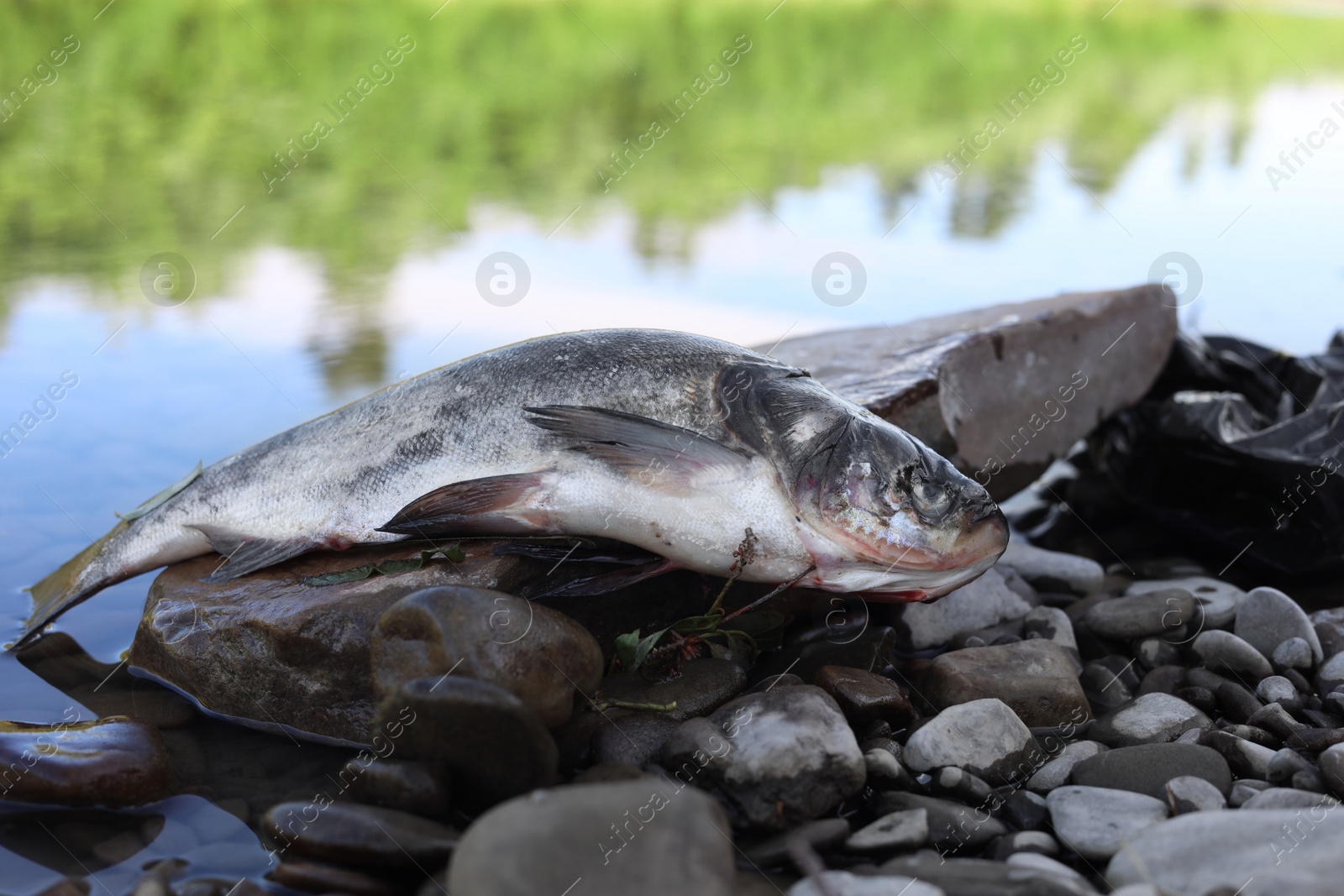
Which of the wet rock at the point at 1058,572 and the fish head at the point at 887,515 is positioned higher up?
the fish head at the point at 887,515

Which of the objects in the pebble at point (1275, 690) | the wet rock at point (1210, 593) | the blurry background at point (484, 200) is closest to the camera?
the pebble at point (1275, 690)

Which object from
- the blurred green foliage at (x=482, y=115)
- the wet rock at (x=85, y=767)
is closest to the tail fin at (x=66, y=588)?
the wet rock at (x=85, y=767)

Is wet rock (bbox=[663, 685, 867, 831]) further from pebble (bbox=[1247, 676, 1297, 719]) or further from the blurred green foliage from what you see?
the blurred green foliage

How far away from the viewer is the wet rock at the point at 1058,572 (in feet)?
16.2

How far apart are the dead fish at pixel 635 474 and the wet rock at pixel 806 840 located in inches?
31.5

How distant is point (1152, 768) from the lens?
130 inches

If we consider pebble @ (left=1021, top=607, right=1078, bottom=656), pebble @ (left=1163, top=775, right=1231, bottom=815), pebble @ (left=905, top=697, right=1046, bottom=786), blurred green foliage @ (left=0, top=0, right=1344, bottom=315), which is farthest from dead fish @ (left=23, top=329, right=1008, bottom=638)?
blurred green foliage @ (left=0, top=0, right=1344, bottom=315)

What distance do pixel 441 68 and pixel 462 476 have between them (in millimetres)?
Answer: 15327

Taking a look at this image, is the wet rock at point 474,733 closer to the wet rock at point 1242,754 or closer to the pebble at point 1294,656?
the wet rock at point 1242,754

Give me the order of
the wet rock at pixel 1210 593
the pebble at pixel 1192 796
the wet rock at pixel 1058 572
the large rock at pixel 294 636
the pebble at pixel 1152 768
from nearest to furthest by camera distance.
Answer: the pebble at pixel 1192 796 → the pebble at pixel 1152 768 → the large rock at pixel 294 636 → the wet rock at pixel 1210 593 → the wet rock at pixel 1058 572

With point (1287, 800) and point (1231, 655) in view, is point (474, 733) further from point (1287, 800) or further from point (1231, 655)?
point (1231, 655)

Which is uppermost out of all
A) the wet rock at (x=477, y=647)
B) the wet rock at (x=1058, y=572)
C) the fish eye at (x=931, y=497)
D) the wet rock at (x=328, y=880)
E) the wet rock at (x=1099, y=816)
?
the fish eye at (x=931, y=497)

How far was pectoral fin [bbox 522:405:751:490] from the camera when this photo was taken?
346 centimetres

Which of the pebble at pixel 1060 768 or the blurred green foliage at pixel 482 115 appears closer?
the pebble at pixel 1060 768
